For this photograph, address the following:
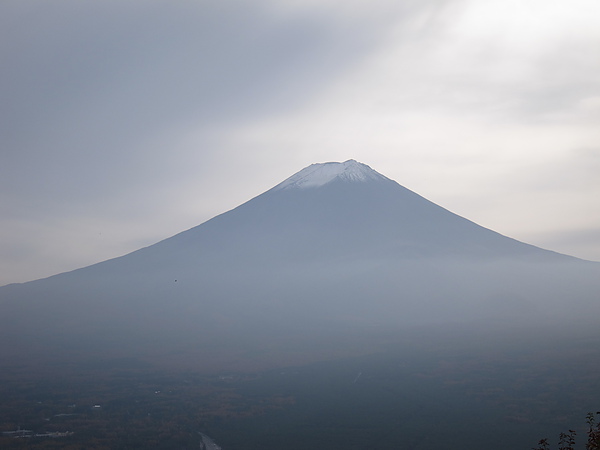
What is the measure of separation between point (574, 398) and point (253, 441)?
24.6 metres

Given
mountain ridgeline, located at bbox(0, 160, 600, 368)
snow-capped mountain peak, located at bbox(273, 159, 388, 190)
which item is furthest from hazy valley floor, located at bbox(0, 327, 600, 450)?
snow-capped mountain peak, located at bbox(273, 159, 388, 190)

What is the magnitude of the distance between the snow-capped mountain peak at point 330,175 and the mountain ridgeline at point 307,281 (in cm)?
40

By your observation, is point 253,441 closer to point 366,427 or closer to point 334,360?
point 366,427

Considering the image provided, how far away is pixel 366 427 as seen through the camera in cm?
4006

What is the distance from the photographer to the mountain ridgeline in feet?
324

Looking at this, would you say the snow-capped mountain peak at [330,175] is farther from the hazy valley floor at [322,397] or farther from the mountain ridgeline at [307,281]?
the hazy valley floor at [322,397]

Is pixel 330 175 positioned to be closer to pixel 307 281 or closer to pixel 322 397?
pixel 307 281

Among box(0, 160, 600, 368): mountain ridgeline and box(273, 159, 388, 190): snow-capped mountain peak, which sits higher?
box(273, 159, 388, 190): snow-capped mountain peak

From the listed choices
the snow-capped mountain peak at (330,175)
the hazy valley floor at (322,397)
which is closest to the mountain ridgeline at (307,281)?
the snow-capped mountain peak at (330,175)

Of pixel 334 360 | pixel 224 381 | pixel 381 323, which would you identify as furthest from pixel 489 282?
pixel 224 381

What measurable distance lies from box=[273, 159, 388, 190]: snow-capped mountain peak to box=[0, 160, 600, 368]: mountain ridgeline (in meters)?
0.40

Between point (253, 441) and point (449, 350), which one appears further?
point (449, 350)

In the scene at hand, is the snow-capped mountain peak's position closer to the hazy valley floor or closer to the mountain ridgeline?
the mountain ridgeline

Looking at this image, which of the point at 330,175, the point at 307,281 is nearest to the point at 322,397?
the point at 307,281
